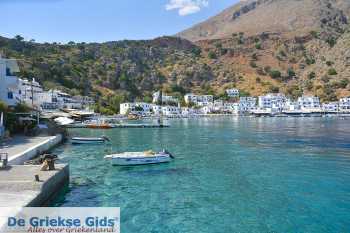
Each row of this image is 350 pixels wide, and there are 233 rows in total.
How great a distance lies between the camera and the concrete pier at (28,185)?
18844 millimetres

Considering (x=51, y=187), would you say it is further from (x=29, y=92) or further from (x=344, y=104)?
(x=344, y=104)

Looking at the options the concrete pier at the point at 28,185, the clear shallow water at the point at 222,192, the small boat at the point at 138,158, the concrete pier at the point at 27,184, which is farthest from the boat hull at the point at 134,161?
the concrete pier at the point at 28,185

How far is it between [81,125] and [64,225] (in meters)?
78.6

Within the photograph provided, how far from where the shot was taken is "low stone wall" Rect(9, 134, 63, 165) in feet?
101

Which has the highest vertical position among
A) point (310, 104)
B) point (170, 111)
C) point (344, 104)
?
point (310, 104)

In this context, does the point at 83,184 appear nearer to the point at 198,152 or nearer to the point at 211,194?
the point at 211,194

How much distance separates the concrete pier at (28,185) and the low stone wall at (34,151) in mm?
4690

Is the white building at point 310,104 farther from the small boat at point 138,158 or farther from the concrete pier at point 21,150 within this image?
the small boat at point 138,158

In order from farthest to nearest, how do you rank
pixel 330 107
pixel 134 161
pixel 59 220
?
1. pixel 330 107
2. pixel 134 161
3. pixel 59 220

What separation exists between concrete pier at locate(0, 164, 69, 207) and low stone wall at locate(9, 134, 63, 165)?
4690 millimetres

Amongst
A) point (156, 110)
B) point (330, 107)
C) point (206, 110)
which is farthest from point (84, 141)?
point (330, 107)

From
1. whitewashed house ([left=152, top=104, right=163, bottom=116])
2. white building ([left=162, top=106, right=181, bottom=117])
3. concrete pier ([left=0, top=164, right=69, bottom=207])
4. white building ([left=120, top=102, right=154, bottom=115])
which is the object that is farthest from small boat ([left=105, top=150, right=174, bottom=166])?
whitewashed house ([left=152, top=104, right=163, bottom=116])

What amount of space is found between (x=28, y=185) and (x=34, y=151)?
17.3 meters

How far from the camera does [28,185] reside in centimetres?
2103
